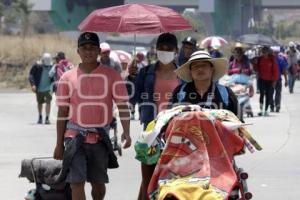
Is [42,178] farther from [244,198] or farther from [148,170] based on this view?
[244,198]

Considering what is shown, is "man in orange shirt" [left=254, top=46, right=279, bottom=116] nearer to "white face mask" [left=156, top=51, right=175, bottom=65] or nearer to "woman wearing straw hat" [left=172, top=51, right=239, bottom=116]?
"white face mask" [left=156, top=51, right=175, bottom=65]

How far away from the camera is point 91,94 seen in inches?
332

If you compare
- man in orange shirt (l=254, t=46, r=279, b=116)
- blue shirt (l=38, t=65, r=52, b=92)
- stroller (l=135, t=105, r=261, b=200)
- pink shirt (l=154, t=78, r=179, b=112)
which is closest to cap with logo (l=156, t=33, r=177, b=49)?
pink shirt (l=154, t=78, r=179, b=112)

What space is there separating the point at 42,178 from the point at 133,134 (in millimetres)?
9183

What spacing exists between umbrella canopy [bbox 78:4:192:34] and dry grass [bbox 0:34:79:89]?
100 ft

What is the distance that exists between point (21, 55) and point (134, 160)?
112 ft

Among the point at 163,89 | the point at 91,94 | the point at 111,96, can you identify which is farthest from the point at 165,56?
the point at 91,94

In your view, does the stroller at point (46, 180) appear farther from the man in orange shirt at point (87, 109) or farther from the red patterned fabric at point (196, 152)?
the red patterned fabric at point (196, 152)

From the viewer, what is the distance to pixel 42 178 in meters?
8.92

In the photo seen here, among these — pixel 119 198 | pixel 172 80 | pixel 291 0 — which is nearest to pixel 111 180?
pixel 119 198

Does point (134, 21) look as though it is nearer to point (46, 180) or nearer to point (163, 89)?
point (163, 89)

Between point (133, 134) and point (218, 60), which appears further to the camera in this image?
point (133, 134)

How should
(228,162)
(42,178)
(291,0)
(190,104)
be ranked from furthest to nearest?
1. (291,0)
2. (42,178)
3. (190,104)
4. (228,162)

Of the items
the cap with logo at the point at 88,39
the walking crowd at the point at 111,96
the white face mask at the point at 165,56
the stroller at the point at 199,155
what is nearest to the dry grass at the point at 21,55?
the walking crowd at the point at 111,96
